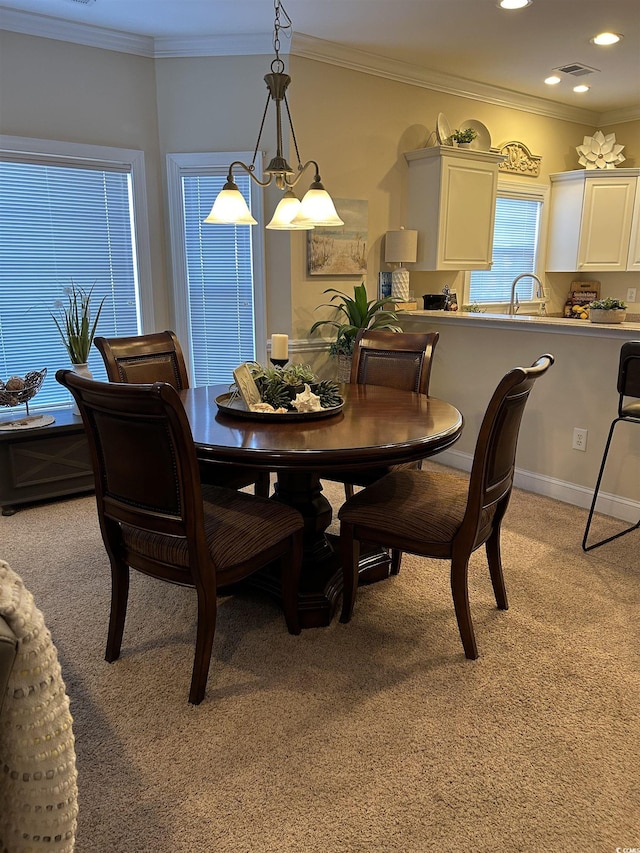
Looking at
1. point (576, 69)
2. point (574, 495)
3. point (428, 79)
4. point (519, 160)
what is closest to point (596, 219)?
point (519, 160)

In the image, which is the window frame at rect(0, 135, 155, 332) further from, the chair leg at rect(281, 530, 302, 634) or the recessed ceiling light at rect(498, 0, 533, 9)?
the chair leg at rect(281, 530, 302, 634)

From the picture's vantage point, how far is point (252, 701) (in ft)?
6.19

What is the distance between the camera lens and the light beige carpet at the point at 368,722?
1465mm

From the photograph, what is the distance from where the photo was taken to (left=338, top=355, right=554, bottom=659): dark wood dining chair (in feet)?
6.37

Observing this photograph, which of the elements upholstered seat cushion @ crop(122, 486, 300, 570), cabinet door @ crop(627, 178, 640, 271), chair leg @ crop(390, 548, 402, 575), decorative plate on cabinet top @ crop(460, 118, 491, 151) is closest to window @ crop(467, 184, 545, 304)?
decorative plate on cabinet top @ crop(460, 118, 491, 151)

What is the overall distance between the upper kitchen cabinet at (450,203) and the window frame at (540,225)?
480mm

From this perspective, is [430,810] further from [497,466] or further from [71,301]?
[71,301]

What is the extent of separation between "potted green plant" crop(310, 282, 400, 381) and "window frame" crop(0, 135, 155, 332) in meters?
1.25

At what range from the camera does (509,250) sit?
18.6 ft

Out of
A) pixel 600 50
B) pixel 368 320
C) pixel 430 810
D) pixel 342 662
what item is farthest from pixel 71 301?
pixel 600 50

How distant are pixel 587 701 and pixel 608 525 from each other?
1556 mm

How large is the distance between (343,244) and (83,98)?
193cm

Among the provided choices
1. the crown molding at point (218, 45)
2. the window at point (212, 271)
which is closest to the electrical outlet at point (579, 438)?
the window at point (212, 271)

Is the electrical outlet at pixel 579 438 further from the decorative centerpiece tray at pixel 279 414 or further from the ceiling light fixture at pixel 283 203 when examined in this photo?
the ceiling light fixture at pixel 283 203
